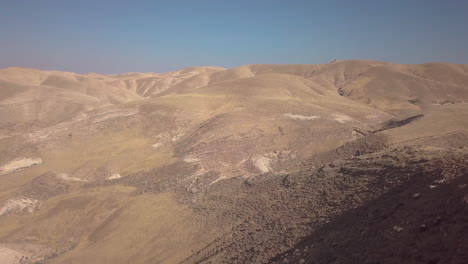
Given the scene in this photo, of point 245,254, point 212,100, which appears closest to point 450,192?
point 245,254

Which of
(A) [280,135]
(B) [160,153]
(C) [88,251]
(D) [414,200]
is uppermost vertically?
(D) [414,200]

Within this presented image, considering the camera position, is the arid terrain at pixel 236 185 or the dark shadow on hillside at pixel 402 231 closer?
the dark shadow on hillside at pixel 402 231

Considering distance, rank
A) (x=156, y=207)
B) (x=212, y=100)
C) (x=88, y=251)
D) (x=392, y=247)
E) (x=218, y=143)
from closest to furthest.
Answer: (x=392, y=247), (x=88, y=251), (x=156, y=207), (x=218, y=143), (x=212, y=100)

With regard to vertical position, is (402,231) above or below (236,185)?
above

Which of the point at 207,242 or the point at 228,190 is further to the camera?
the point at 228,190

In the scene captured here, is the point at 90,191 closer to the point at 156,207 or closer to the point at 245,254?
the point at 156,207

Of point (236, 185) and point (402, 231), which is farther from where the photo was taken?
point (236, 185)

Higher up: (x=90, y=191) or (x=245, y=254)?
(x=245, y=254)

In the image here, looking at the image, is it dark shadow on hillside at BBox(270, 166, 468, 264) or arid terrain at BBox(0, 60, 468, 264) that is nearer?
dark shadow on hillside at BBox(270, 166, 468, 264)
